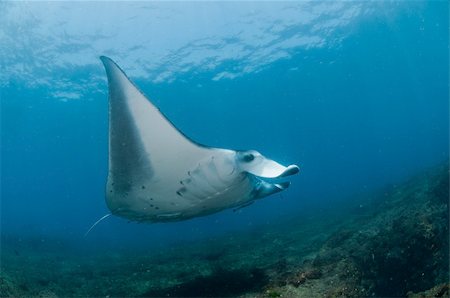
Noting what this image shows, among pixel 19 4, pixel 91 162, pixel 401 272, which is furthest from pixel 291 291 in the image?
pixel 91 162

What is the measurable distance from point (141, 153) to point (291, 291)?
2670mm

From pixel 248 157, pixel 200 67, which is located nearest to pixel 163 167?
pixel 248 157

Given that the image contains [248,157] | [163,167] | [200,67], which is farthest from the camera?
[200,67]

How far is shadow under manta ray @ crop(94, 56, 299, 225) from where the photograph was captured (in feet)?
11.6

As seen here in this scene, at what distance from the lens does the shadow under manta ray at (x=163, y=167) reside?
3525mm

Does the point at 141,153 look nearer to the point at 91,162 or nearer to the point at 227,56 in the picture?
the point at 227,56

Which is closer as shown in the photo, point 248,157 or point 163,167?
point 248,157

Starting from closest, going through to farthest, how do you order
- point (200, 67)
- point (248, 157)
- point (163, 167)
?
1. point (248, 157)
2. point (163, 167)
3. point (200, 67)

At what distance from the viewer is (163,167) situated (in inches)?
153

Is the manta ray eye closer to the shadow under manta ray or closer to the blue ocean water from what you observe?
the shadow under manta ray

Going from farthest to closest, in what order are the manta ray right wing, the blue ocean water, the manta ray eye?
the blue ocean water
the manta ray eye
the manta ray right wing

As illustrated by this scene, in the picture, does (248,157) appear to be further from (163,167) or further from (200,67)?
(200,67)

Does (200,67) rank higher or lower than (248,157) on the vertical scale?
higher

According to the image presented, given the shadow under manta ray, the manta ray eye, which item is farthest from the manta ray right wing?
the manta ray eye
